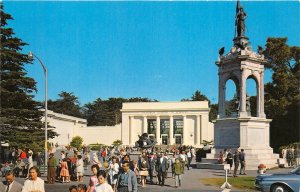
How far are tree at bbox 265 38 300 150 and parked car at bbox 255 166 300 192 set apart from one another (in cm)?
2697

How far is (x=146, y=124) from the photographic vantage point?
93.4m

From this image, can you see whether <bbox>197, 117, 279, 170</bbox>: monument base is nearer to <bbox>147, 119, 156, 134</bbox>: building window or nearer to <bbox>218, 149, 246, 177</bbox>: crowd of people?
<bbox>218, 149, 246, 177</bbox>: crowd of people

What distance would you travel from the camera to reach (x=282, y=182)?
46.5ft

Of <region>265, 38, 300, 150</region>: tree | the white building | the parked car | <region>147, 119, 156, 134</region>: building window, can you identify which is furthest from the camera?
<region>147, 119, 156, 134</region>: building window

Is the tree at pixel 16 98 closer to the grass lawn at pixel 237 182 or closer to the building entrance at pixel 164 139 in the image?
the grass lawn at pixel 237 182

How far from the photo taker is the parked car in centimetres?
1398

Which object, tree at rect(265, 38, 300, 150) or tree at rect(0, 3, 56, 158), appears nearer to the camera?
tree at rect(0, 3, 56, 158)

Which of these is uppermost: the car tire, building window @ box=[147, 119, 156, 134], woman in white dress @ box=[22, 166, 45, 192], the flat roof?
the flat roof

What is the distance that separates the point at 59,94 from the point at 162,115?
190 ft

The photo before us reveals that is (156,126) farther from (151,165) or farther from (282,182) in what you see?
(282,182)

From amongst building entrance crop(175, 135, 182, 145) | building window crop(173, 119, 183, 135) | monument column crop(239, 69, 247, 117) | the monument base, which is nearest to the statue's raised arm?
monument column crop(239, 69, 247, 117)

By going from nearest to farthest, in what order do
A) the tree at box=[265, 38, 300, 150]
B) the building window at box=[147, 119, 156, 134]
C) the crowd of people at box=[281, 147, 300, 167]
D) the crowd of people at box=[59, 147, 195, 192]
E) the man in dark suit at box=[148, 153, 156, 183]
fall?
1. the crowd of people at box=[59, 147, 195, 192]
2. the man in dark suit at box=[148, 153, 156, 183]
3. the crowd of people at box=[281, 147, 300, 167]
4. the tree at box=[265, 38, 300, 150]
5. the building window at box=[147, 119, 156, 134]

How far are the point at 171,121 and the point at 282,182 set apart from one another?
78370 millimetres

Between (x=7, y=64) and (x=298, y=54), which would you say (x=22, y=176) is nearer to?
(x=7, y=64)
